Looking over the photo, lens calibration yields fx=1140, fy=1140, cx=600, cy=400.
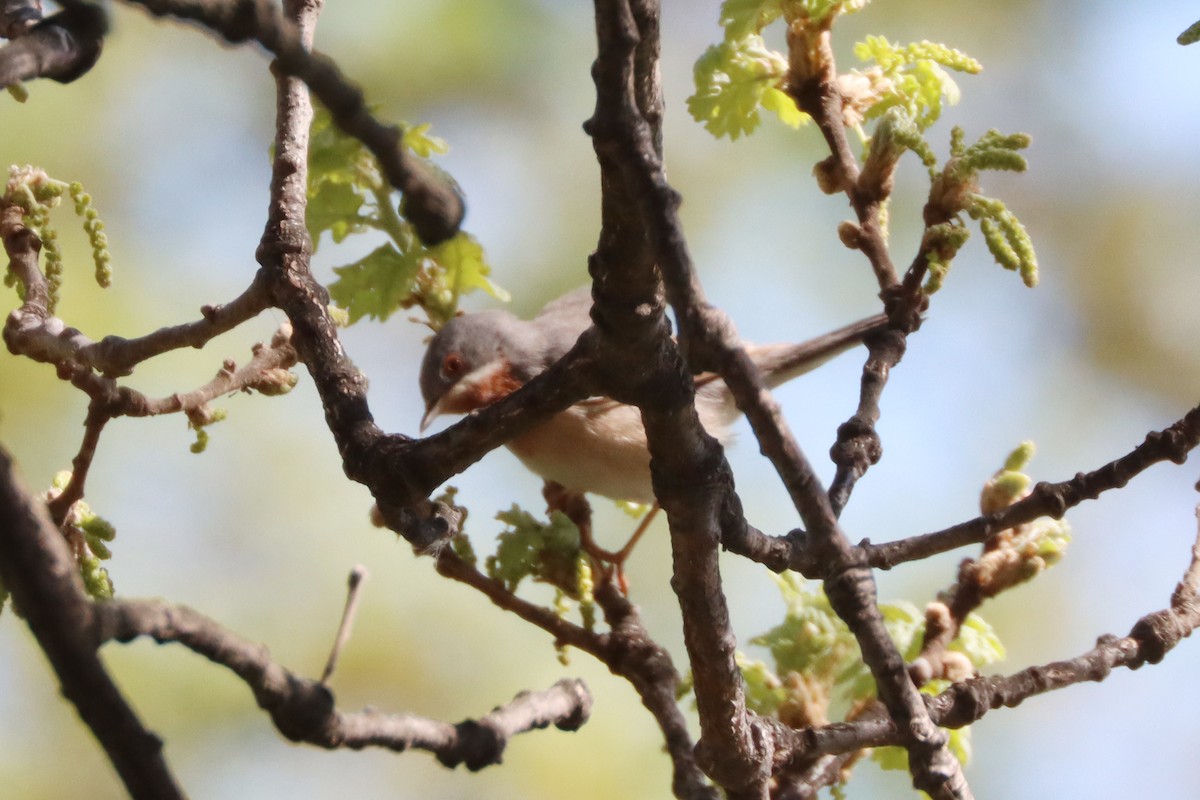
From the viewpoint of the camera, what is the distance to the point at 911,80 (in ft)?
7.82

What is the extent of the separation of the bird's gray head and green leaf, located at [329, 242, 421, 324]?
5.10 feet

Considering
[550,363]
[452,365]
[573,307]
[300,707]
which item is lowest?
[300,707]

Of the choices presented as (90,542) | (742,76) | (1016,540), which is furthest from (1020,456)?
(90,542)

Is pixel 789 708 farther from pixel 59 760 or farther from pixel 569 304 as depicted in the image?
pixel 59 760

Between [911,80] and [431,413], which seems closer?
[911,80]

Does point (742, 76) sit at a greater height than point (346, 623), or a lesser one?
greater

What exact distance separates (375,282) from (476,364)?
1654mm

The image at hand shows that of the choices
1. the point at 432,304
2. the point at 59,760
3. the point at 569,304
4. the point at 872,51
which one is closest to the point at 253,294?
the point at 432,304

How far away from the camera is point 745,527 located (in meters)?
1.64

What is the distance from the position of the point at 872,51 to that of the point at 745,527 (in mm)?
1266

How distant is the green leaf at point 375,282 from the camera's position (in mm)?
2480

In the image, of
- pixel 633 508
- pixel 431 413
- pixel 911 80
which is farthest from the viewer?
pixel 431 413

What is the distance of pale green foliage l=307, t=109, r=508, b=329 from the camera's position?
238cm

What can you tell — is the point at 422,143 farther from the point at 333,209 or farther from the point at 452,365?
the point at 452,365
